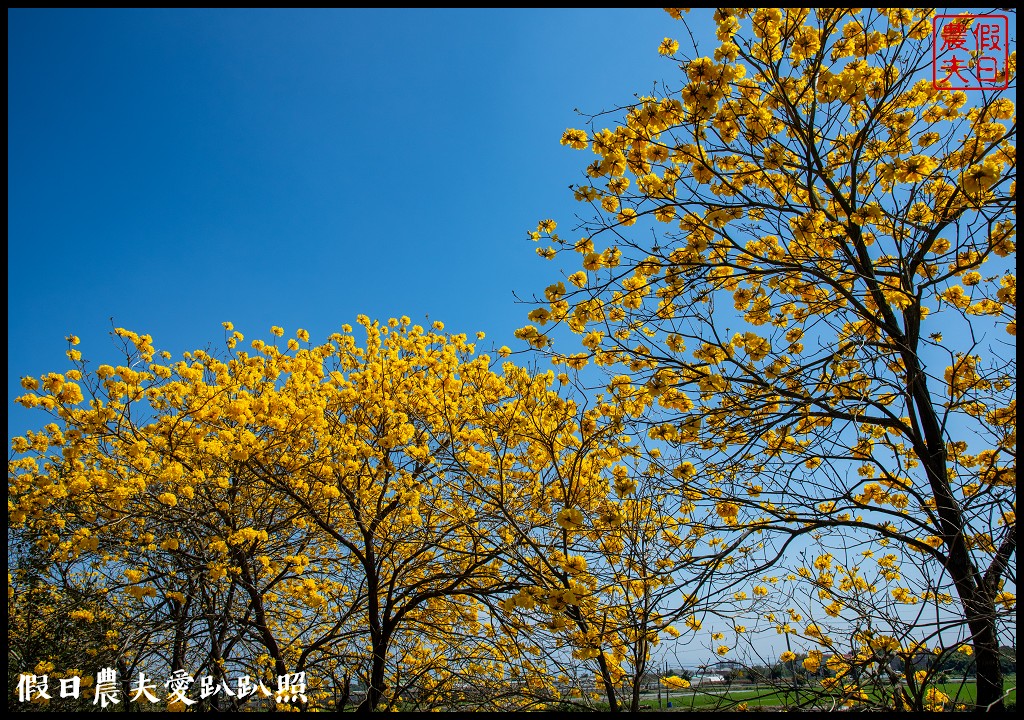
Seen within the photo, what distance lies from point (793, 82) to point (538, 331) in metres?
2.03

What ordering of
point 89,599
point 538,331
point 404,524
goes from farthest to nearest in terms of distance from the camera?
point 404,524 → point 89,599 → point 538,331

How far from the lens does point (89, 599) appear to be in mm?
5461

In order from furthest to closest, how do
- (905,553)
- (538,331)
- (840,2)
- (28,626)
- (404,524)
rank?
(28,626), (404,524), (538,331), (840,2), (905,553)

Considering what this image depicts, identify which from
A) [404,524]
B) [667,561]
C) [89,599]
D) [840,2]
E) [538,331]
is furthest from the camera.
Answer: [404,524]

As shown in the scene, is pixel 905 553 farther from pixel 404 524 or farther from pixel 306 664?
pixel 306 664

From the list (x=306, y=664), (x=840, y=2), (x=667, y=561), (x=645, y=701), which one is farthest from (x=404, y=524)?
(x=840, y=2)

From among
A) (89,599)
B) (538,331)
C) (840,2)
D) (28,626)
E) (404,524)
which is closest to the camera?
(840,2)

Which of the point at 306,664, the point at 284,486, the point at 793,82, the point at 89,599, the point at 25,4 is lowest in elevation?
the point at 306,664

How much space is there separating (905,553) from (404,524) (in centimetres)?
465

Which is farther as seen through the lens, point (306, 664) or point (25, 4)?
point (306, 664)

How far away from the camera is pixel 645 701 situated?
3361 mm

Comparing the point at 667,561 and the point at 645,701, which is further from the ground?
the point at 667,561

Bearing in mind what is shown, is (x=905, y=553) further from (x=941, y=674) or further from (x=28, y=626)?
(x=28, y=626)

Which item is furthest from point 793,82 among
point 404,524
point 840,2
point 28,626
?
point 28,626
